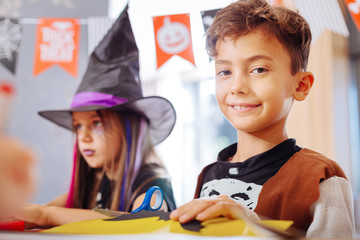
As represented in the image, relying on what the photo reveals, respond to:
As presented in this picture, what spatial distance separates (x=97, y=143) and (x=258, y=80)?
14.8 inches

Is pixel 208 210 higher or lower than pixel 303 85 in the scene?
lower

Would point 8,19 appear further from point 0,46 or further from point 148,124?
point 148,124

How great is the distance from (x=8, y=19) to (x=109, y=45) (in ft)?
0.69

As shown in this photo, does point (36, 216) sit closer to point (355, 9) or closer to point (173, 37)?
point (173, 37)

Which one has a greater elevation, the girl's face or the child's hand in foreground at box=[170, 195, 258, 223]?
the girl's face

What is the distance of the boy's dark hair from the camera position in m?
0.48

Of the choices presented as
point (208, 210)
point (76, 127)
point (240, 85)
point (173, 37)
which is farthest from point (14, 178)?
point (76, 127)

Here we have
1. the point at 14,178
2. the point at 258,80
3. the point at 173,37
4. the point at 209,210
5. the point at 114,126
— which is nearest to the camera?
the point at 14,178

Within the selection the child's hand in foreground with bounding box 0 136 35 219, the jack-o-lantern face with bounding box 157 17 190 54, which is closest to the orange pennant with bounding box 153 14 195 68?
the jack-o-lantern face with bounding box 157 17 190 54

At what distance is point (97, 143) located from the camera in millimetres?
732

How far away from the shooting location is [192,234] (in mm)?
334

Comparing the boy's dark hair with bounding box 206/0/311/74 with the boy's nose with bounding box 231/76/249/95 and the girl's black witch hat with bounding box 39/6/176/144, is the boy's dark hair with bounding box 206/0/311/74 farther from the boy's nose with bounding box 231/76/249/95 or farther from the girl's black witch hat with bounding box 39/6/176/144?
the girl's black witch hat with bounding box 39/6/176/144

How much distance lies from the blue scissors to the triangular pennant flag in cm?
24

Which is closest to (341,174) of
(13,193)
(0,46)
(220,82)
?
(220,82)
